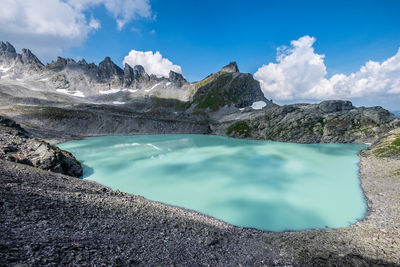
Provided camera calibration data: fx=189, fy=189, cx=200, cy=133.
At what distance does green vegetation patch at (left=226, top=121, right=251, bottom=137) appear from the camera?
4222 inches

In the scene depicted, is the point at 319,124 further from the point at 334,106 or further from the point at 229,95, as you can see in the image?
the point at 229,95

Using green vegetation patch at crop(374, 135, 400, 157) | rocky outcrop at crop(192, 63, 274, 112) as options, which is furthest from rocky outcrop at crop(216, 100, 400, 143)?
rocky outcrop at crop(192, 63, 274, 112)

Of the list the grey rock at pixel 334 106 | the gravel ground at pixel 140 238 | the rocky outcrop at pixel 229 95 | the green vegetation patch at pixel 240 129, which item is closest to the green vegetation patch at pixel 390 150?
the gravel ground at pixel 140 238

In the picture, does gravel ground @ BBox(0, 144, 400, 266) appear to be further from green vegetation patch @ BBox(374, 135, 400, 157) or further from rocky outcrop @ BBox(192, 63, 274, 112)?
rocky outcrop @ BBox(192, 63, 274, 112)

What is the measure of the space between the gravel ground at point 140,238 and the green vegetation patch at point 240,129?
87600 mm

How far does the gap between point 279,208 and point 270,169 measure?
19479 mm

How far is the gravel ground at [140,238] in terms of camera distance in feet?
28.8

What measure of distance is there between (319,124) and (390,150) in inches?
1905

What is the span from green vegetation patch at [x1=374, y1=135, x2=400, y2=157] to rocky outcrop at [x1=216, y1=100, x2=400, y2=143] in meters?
34.7

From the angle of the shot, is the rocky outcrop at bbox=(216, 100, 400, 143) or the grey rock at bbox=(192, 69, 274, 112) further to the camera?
the grey rock at bbox=(192, 69, 274, 112)

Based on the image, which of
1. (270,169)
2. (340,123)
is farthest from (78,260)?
(340,123)

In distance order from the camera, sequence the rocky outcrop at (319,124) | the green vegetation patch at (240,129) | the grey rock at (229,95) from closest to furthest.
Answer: the rocky outcrop at (319,124) → the green vegetation patch at (240,129) → the grey rock at (229,95)

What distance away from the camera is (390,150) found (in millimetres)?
47594

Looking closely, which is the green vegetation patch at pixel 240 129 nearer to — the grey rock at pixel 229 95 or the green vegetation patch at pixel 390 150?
the green vegetation patch at pixel 390 150
